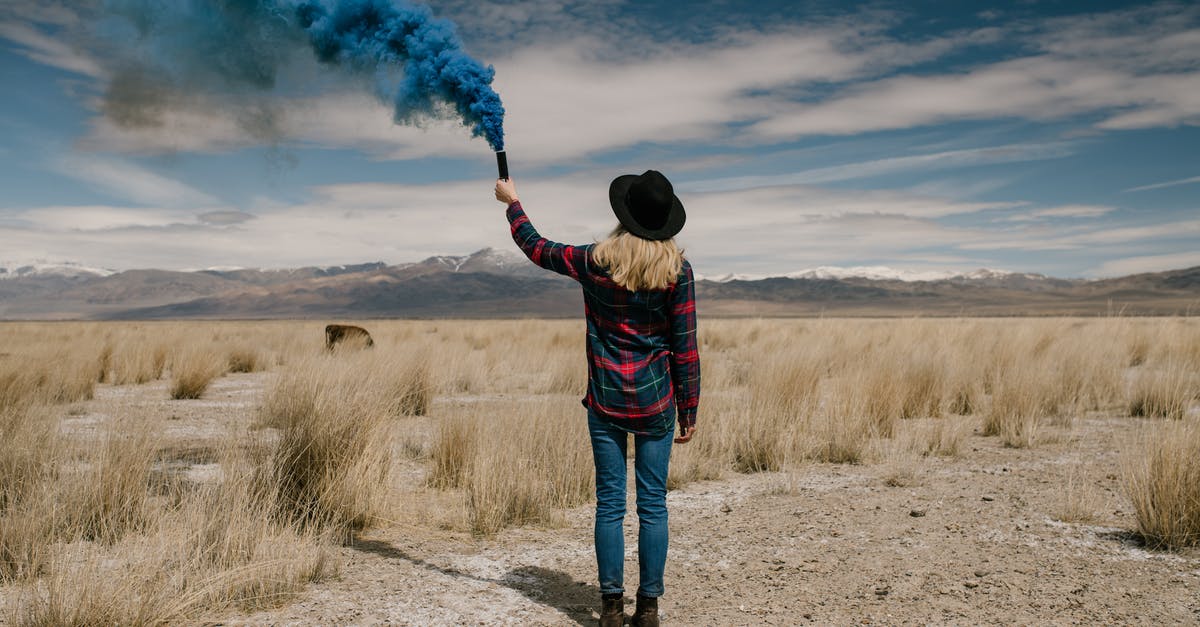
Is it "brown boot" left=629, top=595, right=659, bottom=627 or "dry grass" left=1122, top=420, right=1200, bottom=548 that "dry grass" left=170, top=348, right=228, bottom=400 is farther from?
"dry grass" left=1122, top=420, right=1200, bottom=548

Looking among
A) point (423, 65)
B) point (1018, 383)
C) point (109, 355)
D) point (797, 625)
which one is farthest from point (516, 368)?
point (797, 625)

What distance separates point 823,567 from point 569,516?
2.00 meters

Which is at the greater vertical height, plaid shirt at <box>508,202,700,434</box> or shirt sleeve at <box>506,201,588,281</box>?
shirt sleeve at <box>506,201,588,281</box>

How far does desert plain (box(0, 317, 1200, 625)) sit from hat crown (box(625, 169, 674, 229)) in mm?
2018

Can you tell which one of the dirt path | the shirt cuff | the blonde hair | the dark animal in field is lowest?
the dirt path

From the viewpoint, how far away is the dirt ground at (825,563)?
3928 mm

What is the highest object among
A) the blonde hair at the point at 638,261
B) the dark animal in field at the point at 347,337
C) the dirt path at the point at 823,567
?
the blonde hair at the point at 638,261

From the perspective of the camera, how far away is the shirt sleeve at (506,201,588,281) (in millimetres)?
3559

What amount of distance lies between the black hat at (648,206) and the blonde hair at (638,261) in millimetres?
45

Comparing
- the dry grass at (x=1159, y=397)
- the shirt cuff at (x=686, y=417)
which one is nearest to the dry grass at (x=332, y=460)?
the shirt cuff at (x=686, y=417)

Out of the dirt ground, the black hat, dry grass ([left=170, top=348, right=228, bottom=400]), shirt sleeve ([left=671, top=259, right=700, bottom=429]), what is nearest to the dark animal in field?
dry grass ([left=170, top=348, right=228, bottom=400])

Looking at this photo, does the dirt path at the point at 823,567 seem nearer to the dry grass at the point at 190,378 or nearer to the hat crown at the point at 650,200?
the hat crown at the point at 650,200

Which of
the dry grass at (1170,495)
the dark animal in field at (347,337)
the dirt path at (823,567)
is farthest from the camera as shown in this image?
the dark animal in field at (347,337)

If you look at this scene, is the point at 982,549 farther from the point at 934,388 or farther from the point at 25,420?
the point at 25,420
